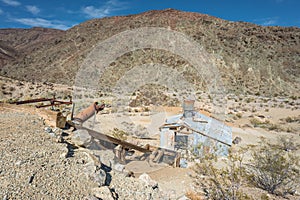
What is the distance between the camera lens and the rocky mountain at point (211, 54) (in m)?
39.5

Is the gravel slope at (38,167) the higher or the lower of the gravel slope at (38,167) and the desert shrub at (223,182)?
the higher

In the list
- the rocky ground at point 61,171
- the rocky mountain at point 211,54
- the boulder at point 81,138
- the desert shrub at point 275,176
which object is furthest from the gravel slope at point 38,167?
the rocky mountain at point 211,54

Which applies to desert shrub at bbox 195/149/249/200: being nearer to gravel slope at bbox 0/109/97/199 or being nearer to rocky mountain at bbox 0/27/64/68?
gravel slope at bbox 0/109/97/199

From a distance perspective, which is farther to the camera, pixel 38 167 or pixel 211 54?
pixel 211 54

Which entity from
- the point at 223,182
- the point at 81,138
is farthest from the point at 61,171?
the point at 223,182

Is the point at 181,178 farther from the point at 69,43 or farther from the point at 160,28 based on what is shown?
the point at 69,43

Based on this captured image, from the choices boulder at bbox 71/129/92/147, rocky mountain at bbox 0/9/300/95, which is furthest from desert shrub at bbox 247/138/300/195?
rocky mountain at bbox 0/9/300/95

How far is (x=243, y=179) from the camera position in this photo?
251 inches

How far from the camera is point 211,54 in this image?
43.2m

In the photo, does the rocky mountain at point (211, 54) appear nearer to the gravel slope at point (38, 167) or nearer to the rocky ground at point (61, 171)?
the rocky ground at point (61, 171)

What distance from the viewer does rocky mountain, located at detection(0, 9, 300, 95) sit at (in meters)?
39.5

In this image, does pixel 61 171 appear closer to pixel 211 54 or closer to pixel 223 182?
pixel 223 182

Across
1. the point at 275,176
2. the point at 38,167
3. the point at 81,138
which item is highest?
the point at 38,167

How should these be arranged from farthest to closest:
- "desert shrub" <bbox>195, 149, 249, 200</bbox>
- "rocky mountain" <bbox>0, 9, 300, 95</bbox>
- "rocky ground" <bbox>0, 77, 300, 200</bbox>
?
1. "rocky mountain" <bbox>0, 9, 300, 95</bbox>
2. "desert shrub" <bbox>195, 149, 249, 200</bbox>
3. "rocky ground" <bbox>0, 77, 300, 200</bbox>
